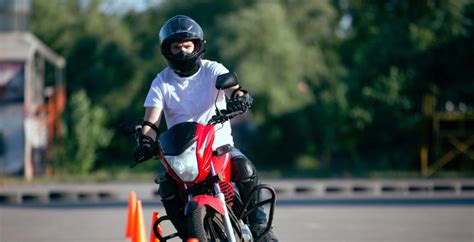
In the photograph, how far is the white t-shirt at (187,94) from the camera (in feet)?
22.9

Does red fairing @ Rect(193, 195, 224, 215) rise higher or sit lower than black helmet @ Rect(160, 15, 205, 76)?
lower

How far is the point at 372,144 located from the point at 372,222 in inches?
954

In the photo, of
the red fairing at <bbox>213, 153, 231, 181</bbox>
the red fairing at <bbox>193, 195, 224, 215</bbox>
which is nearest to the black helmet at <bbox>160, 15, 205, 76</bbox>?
the red fairing at <bbox>213, 153, 231, 181</bbox>

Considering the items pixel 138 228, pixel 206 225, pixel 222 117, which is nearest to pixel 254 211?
pixel 206 225

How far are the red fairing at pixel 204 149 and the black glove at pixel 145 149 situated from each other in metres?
0.34

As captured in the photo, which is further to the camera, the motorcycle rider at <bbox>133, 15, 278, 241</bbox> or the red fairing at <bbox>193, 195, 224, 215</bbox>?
the motorcycle rider at <bbox>133, 15, 278, 241</bbox>

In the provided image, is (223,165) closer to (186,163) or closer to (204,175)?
(204,175)

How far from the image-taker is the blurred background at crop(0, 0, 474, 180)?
39.0 meters

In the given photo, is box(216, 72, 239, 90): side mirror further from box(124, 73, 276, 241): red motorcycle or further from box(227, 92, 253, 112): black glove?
box(227, 92, 253, 112): black glove

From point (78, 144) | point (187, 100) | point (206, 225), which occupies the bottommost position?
point (206, 225)

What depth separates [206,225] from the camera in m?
6.41

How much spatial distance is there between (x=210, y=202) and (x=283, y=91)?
4863 cm

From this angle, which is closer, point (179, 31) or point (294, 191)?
point (179, 31)

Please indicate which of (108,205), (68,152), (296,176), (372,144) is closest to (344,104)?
(372,144)
